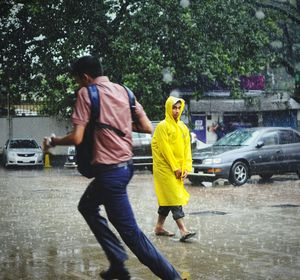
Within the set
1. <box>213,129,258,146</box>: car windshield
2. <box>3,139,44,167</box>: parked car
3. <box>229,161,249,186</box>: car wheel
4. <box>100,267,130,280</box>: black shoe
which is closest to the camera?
<box>100,267,130,280</box>: black shoe

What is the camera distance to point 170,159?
7941 mm

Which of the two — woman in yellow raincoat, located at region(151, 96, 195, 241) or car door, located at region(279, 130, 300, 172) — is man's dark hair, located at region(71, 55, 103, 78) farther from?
car door, located at region(279, 130, 300, 172)

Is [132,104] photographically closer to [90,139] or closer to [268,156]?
[90,139]

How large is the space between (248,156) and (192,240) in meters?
9.18

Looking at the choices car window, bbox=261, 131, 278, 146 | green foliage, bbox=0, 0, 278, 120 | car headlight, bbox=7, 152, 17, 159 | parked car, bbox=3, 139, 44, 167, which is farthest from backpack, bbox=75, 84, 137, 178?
car headlight, bbox=7, 152, 17, 159

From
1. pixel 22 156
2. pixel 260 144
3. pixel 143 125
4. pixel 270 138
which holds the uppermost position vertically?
pixel 143 125

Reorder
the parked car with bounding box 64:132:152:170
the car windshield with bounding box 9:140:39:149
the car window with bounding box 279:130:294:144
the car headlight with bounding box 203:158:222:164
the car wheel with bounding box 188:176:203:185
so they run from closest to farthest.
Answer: the car headlight with bounding box 203:158:222:164
the car wheel with bounding box 188:176:203:185
the car window with bounding box 279:130:294:144
the parked car with bounding box 64:132:152:170
the car windshield with bounding box 9:140:39:149

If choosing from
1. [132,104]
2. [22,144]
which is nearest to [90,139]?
[132,104]

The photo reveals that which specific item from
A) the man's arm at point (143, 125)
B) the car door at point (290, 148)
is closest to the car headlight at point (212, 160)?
the car door at point (290, 148)

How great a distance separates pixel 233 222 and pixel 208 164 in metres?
6.86

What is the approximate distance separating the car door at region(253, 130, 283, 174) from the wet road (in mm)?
2249

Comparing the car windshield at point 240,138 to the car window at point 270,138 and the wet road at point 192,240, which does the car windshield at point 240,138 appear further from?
the wet road at point 192,240

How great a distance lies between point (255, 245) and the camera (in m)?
7.37

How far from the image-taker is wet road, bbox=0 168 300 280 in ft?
19.6
